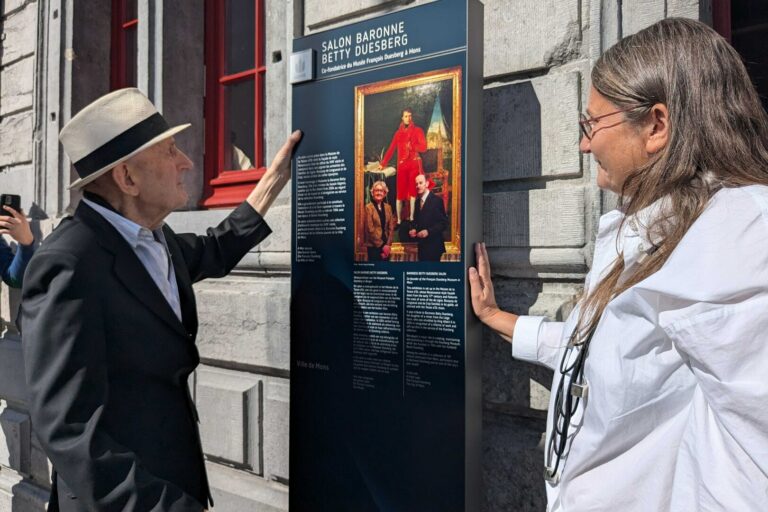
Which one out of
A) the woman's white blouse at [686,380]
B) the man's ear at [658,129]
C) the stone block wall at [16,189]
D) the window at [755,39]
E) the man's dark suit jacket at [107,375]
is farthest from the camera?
the stone block wall at [16,189]

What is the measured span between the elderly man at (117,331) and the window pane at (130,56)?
2778mm

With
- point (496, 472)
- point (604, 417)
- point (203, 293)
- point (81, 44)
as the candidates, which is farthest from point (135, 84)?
point (604, 417)

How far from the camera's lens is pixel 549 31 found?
246cm

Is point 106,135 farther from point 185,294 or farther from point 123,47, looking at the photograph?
point 123,47

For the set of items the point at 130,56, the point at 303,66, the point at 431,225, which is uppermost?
the point at 130,56

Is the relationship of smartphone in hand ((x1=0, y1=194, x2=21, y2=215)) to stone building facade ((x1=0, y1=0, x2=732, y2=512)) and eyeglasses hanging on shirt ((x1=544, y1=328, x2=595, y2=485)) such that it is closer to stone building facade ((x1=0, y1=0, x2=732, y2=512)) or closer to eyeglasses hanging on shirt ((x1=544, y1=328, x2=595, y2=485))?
stone building facade ((x1=0, y1=0, x2=732, y2=512))

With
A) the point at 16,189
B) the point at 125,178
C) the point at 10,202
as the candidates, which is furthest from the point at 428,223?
the point at 16,189

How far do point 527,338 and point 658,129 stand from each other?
928 millimetres

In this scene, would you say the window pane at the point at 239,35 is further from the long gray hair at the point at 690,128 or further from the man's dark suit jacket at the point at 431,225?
the long gray hair at the point at 690,128

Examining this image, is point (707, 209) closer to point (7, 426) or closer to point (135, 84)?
point (135, 84)

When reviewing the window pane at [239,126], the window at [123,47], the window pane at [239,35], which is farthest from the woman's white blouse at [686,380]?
the window at [123,47]

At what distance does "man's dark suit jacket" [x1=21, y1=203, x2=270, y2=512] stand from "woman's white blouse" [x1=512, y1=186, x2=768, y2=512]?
1.30 m

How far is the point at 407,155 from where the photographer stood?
2.48 metres

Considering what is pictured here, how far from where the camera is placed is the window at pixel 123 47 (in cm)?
499
